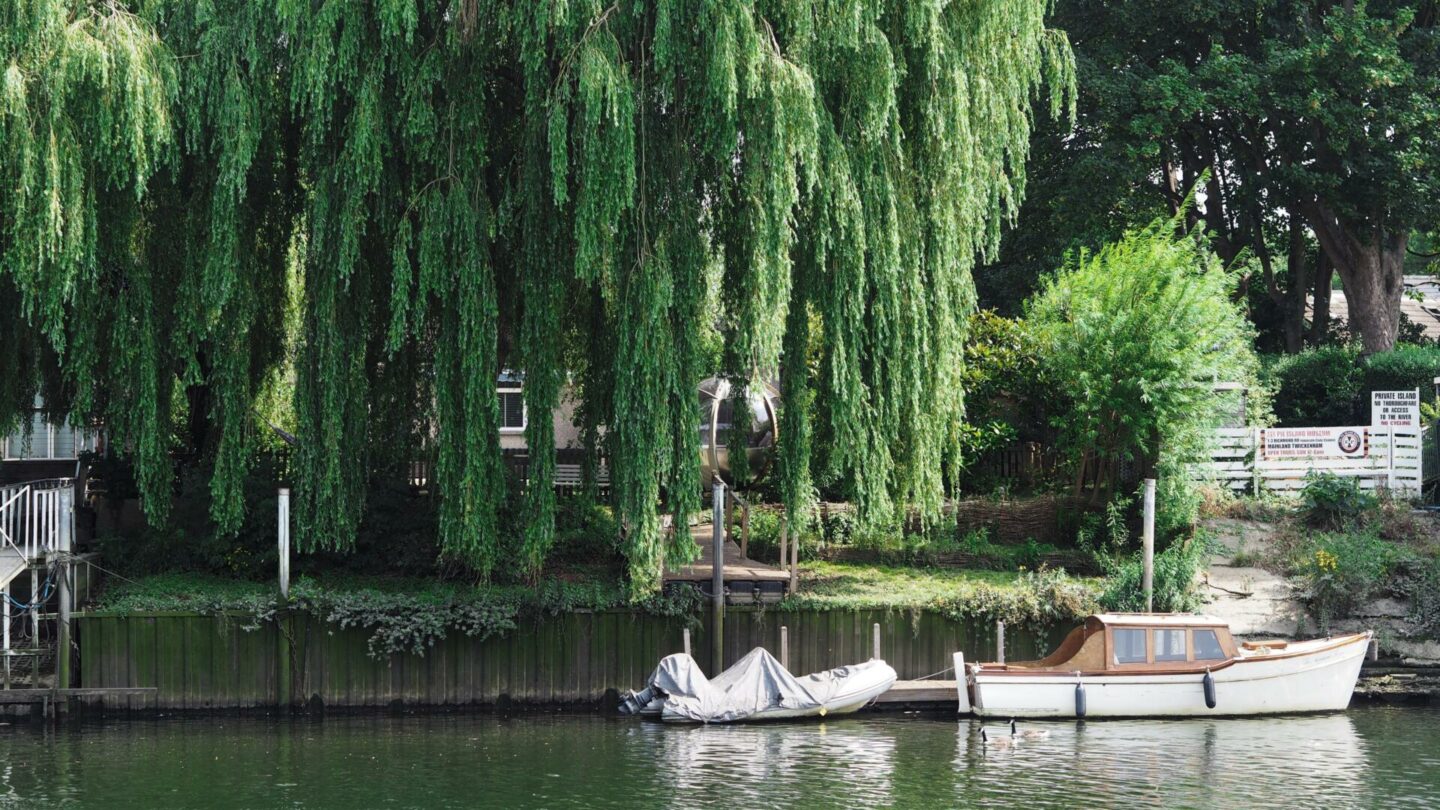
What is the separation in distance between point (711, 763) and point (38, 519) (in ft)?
33.5

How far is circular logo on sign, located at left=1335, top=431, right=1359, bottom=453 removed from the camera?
90.8 ft

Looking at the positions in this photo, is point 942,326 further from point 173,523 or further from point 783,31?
point 173,523

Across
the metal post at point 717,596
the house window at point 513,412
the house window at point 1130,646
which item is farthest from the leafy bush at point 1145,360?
the house window at point 513,412

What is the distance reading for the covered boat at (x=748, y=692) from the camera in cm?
2047

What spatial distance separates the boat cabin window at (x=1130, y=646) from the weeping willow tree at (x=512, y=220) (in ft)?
10.2

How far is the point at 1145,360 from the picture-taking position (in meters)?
24.8

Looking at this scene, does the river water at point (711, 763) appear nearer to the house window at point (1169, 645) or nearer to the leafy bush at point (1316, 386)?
the house window at point (1169, 645)

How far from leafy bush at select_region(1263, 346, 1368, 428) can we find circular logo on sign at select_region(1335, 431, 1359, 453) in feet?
8.77

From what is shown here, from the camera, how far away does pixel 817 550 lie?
2553 cm

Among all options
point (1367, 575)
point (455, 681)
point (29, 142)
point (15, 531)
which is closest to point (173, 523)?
point (15, 531)

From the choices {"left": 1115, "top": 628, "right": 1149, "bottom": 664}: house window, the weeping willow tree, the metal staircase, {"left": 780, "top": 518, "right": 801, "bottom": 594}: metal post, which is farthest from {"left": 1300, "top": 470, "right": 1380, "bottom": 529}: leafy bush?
the metal staircase

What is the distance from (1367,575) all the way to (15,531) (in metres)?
19.6

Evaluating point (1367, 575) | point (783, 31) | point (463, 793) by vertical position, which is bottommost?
point (463, 793)

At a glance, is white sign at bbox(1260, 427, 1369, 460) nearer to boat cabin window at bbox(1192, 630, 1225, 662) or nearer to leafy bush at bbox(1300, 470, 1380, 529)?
leafy bush at bbox(1300, 470, 1380, 529)
